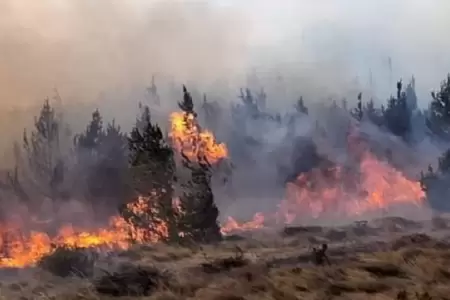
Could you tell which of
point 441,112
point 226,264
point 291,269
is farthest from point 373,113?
point 226,264

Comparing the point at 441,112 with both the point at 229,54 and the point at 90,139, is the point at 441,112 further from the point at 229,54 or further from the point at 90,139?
the point at 90,139

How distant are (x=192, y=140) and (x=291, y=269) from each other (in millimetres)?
753

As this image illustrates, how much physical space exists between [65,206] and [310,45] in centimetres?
144

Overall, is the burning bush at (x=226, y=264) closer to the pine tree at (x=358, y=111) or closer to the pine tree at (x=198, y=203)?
the pine tree at (x=198, y=203)

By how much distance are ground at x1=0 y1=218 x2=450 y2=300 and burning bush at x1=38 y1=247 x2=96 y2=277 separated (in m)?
0.03

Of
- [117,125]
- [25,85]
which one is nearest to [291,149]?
[117,125]

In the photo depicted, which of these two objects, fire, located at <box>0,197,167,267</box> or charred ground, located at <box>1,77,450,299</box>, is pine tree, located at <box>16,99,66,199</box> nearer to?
charred ground, located at <box>1,77,450,299</box>

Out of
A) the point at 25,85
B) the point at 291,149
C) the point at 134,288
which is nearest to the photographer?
the point at 134,288

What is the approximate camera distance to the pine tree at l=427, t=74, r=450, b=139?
317cm

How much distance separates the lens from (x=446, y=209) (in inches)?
122

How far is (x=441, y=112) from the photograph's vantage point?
319 cm

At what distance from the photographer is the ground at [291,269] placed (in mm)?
2584

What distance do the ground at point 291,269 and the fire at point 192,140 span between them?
409mm

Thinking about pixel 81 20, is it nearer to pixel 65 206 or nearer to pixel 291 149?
pixel 65 206
